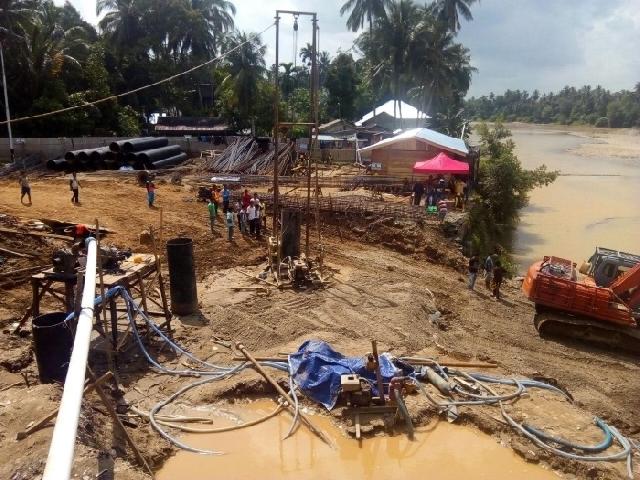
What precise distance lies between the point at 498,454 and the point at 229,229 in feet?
38.1

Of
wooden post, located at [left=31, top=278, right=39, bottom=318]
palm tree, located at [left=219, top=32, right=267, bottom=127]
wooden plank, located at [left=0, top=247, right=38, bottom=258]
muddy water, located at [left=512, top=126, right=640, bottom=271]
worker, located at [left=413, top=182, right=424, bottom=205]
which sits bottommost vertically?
muddy water, located at [left=512, top=126, right=640, bottom=271]

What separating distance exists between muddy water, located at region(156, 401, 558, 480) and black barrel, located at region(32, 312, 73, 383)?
7.32ft

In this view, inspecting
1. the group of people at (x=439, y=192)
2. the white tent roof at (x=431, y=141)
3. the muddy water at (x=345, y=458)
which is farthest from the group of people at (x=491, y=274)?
the white tent roof at (x=431, y=141)

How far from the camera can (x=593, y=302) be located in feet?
42.1

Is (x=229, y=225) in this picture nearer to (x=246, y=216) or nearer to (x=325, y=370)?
(x=246, y=216)

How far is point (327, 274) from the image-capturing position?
1452 centimetres

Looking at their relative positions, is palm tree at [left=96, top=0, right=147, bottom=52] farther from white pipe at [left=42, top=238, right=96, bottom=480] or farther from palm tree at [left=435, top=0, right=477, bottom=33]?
white pipe at [left=42, top=238, right=96, bottom=480]

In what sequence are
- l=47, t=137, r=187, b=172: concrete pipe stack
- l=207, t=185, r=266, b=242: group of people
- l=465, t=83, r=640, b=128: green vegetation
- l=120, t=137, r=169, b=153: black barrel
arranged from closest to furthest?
1. l=207, t=185, r=266, b=242: group of people
2. l=47, t=137, r=187, b=172: concrete pipe stack
3. l=120, t=137, r=169, b=153: black barrel
4. l=465, t=83, r=640, b=128: green vegetation

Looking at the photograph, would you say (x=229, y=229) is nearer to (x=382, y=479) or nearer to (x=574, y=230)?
(x=382, y=479)

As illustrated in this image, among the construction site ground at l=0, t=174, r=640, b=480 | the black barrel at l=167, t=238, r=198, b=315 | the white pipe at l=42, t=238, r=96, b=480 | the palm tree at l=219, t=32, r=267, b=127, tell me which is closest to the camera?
the white pipe at l=42, t=238, r=96, b=480

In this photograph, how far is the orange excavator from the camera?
1276 centimetres

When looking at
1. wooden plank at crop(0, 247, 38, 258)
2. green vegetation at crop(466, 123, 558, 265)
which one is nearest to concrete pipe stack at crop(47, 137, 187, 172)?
wooden plank at crop(0, 247, 38, 258)

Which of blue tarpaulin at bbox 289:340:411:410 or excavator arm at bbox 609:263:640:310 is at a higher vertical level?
excavator arm at bbox 609:263:640:310

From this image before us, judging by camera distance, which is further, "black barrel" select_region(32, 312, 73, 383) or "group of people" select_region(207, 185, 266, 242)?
"group of people" select_region(207, 185, 266, 242)
